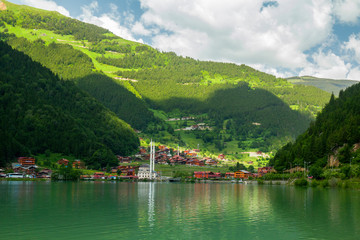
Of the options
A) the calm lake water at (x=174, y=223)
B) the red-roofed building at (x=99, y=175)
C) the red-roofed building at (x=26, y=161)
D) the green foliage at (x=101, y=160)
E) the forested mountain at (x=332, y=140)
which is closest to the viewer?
the calm lake water at (x=174, y=223)

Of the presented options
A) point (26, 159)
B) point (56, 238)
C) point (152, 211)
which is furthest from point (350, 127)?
point (26, 159)

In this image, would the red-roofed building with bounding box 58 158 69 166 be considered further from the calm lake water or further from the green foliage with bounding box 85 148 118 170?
the calm lake water

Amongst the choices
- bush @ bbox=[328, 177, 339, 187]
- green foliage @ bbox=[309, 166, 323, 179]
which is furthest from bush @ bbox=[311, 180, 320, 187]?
bush @ bbox=[328, 177, 339, 187]

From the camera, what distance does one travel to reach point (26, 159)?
150375mm

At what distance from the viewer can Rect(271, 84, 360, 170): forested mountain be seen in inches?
4471

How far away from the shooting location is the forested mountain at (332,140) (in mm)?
113569

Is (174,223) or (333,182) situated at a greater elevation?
(174,223)

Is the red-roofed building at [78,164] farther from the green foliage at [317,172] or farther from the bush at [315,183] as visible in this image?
the bush at [315,183]

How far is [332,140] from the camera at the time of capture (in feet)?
398

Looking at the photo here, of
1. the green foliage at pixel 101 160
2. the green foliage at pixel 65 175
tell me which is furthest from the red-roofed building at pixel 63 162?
the green foliage at pixel 101 160

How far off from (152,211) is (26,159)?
12166cm

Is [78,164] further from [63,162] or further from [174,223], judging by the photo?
[174,223]

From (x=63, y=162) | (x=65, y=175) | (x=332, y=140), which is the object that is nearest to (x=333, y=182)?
(x=332, y=140)

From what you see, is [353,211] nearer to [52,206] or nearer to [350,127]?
[52,206]
